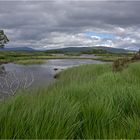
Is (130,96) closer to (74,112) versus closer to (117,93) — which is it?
(117,93)

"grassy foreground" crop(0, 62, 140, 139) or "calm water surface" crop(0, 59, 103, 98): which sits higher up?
"grassy foreground" crop(0, 62, 140, 139)

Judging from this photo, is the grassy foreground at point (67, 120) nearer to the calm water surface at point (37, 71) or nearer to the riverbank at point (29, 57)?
the calm water surface at point (37, 71)

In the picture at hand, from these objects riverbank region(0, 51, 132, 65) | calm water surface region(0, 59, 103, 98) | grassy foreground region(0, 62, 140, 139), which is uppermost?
grassy foreground region(0, 62, 140, 139)

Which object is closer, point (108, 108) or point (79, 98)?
point (108, 108)

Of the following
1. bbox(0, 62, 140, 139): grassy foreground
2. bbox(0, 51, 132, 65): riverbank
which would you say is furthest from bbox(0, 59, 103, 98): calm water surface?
bbox(0, 51, 132, 65): riverbank

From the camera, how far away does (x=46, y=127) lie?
3.54 metres

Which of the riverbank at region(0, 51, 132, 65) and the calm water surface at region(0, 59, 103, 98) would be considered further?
the riverbank at region(0, 51, 132, 65)

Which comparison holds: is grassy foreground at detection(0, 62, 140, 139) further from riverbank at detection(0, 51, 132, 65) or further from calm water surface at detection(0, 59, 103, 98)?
riverbank at detection(0, 51, 132, 65)

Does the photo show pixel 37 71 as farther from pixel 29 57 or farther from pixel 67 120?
pixel 29 57

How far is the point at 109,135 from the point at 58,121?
78cm

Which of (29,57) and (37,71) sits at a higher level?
(29,57)

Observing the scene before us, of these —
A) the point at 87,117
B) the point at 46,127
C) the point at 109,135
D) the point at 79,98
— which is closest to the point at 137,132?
the point at 109,135

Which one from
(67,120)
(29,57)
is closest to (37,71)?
(67,120)

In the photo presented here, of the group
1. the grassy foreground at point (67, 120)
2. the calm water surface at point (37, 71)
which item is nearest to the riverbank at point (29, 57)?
the calm water surface at point (37, 71)
